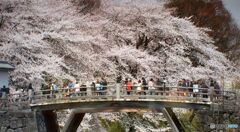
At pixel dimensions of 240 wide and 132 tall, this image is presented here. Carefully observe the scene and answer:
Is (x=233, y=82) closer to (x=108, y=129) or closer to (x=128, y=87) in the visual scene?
(x=108, y=129)

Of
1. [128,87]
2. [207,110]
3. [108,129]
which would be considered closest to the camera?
[207,110]

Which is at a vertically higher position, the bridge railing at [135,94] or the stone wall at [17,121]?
the bridge railing at [135,94]

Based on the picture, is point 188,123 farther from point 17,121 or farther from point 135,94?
point 17,121

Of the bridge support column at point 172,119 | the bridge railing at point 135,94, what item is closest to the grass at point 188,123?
the bridge support column at point 172,119

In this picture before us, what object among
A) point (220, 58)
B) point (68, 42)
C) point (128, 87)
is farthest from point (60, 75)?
point (220, 58)

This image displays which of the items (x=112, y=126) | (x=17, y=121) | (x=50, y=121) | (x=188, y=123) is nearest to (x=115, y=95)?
(x=17, y=121)

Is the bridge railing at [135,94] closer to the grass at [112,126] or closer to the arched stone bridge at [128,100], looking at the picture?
the arched stone bridge at [128,100]
